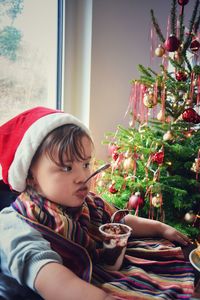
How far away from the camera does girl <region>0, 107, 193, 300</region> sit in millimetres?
626

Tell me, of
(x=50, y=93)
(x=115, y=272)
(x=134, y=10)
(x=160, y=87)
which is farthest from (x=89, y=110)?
(x=115, y=272)

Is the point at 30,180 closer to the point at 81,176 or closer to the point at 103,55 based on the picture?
the point at 81,176

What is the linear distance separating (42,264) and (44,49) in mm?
1167

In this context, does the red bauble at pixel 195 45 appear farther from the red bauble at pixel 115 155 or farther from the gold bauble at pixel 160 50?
the red bauble at pixel 115 155

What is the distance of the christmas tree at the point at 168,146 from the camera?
1.13m

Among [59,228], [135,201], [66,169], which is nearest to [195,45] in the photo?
[135,201]

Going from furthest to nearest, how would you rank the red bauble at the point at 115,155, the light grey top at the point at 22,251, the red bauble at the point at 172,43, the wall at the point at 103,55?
1. the wall at the point at 103,55
2. the red bauble at the point at 115,155
3. the red bauble at the point at 172,43
4. the light grey top at the point at 22,251

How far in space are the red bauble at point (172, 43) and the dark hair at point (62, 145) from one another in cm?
56

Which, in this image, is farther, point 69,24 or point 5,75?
point 69,24

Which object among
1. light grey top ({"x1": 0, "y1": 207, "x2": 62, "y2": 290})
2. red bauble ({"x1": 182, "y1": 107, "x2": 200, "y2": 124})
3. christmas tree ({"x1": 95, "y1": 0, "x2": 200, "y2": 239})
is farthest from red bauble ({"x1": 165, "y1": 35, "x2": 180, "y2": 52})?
light grey top ({"x1": 0, "y1": 207, "x2": 62, "y2": 290})

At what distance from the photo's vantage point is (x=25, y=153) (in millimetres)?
730

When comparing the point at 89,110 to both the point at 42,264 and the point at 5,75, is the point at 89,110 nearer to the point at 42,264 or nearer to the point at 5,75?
the point at 5,75

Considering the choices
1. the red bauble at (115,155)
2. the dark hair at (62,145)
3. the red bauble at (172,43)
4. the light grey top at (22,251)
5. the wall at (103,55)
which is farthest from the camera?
the wall at (103,55)

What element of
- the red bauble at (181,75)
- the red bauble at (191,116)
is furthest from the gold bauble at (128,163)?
the red bauble at (181,75)
